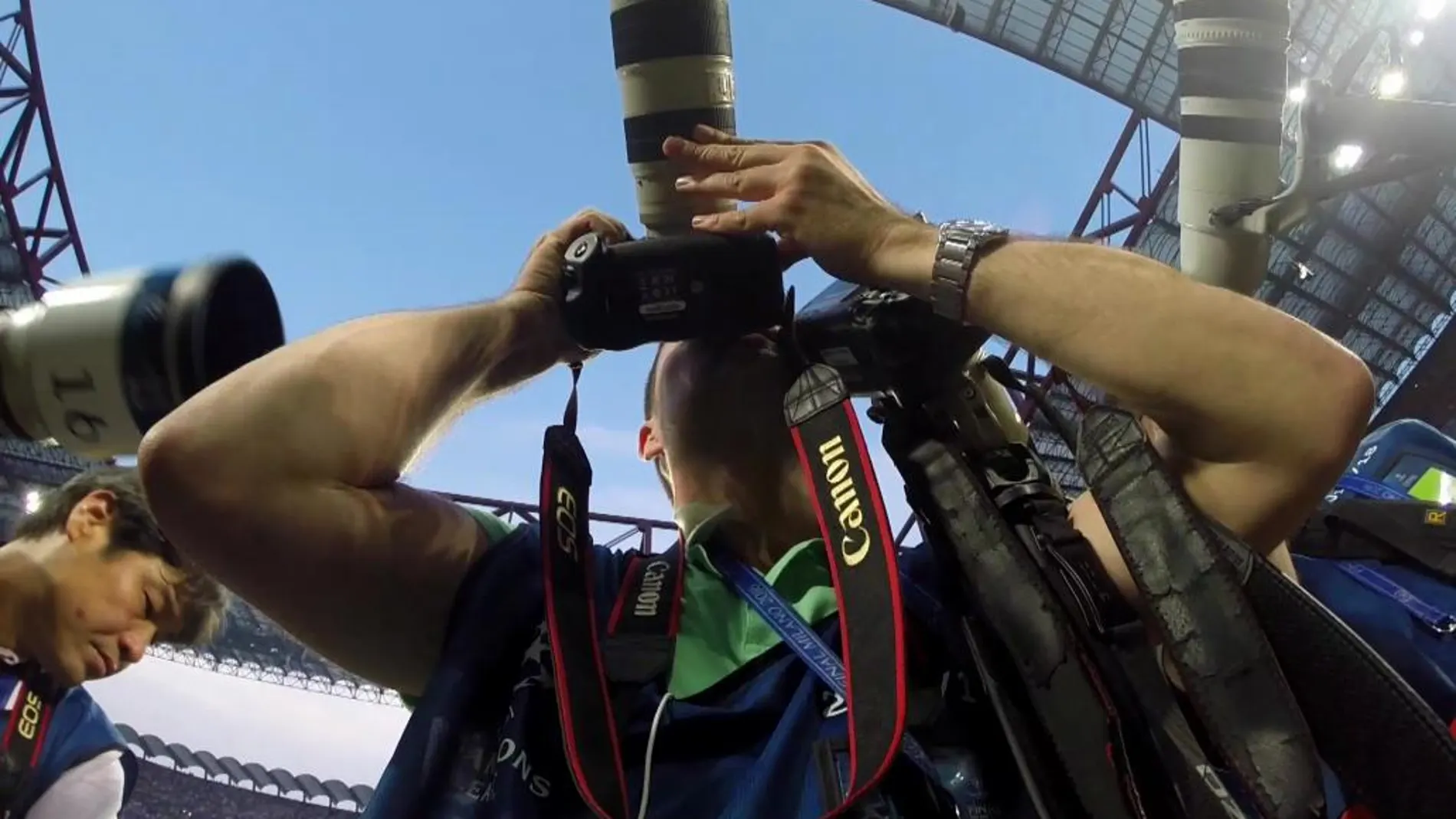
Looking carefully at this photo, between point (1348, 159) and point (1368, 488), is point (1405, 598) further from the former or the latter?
point (1348, 159)

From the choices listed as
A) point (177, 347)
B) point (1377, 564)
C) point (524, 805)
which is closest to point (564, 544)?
point (524, 805)

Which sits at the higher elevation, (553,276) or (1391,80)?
(553,276)

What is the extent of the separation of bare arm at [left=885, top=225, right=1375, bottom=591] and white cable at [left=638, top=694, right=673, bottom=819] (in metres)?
0.44

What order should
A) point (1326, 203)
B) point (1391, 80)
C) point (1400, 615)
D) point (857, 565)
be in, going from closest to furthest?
point (857, 565) < point (1400, 615) < point (1391, 80) < point (1326, 203)

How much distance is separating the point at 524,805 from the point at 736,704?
8.3 inches

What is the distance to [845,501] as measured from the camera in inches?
40.6

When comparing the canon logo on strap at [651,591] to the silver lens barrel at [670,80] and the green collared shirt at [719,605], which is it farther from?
the silver lens barrel at [670,80]

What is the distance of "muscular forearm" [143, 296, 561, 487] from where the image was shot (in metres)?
1.05

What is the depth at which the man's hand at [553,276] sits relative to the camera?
1254 millimetres

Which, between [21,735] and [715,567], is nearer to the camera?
[715,567]

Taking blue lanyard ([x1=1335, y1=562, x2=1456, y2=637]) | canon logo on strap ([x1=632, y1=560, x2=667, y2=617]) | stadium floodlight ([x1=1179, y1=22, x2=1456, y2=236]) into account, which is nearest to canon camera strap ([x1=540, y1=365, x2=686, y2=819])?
canon logo on strap ([x1=632, y1=560, x2=667, y2=617])

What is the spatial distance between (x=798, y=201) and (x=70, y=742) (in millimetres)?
2040

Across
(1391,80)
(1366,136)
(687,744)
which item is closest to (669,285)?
(687,744)

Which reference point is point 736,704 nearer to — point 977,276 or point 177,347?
point 977,276
